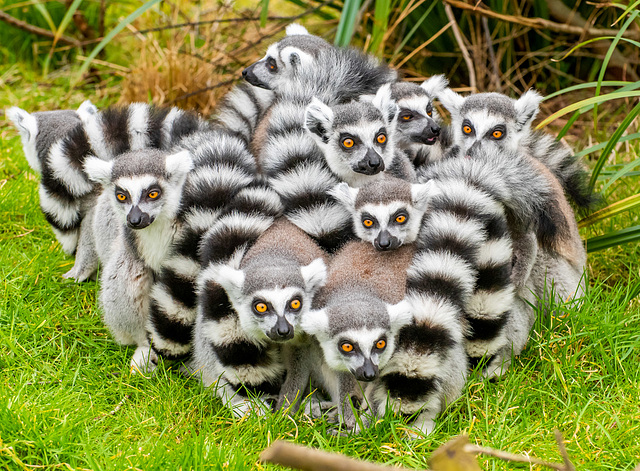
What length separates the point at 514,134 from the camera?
14.1 ft

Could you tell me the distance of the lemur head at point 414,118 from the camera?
4.39 m

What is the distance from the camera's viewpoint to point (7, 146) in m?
6.10

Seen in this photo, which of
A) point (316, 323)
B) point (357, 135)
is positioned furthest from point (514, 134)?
point (316, 323)

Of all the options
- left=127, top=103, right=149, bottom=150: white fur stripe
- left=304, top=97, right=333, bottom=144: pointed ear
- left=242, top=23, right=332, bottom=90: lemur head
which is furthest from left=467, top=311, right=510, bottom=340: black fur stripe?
left=127, top=103, right=149, bottom=150: white fur stripe

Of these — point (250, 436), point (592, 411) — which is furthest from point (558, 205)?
point (250, 436)

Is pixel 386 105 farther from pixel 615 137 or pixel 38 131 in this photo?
pixel 38 131

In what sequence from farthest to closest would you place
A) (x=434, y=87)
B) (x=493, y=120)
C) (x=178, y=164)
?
1. (x=434, y=87)
2. (x=493, y=120)
3. (x=178, y=164)

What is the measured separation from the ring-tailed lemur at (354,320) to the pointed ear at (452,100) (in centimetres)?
131

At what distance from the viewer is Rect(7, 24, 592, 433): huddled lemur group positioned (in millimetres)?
3223

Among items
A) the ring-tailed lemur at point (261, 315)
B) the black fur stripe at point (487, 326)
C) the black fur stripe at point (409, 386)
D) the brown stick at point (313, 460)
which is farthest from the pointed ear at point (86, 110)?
the brown stick at point (313, 460)

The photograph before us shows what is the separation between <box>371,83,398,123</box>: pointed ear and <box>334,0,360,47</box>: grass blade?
1.35 meters

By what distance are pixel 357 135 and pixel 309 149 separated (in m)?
0.31

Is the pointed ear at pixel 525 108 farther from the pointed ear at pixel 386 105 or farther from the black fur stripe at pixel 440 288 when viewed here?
the black fur stripe at pixel 440 288

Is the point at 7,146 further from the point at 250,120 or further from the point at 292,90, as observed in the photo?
the point at 292,90
